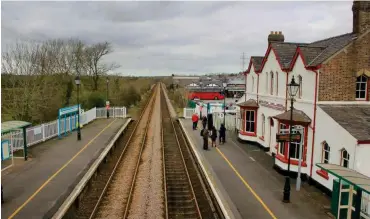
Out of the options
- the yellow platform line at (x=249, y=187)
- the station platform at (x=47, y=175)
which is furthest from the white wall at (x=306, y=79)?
the station platform at (x=47, y=175)

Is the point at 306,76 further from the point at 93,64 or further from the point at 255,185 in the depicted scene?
the point at 93,64

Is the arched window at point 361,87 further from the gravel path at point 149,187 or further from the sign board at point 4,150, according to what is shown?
the sign board at point 4,150

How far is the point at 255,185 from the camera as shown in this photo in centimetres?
1430

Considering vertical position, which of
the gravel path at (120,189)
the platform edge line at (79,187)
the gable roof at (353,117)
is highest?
the gable roof at (353,117)

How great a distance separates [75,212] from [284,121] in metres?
9.77

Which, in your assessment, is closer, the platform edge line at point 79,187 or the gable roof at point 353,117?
the platform edge line at point 79,187

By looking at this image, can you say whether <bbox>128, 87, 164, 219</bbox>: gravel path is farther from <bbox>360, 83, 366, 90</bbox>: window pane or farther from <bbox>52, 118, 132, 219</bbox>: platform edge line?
<bbox>360, 83, 366, 90</bbox>: window pane

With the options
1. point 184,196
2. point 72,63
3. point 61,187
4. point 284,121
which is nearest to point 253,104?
point 284,121

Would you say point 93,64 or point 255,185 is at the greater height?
point 93,64

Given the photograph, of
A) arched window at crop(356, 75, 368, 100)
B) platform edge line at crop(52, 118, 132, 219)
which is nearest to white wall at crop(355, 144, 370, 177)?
arched window at crop(356, 75, 368, 100)

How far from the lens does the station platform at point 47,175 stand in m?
11.4

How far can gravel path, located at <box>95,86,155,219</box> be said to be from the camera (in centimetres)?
1198

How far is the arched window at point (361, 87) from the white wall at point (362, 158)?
3.89 m

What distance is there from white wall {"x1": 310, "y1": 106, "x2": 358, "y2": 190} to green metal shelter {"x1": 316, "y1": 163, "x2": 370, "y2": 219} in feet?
5.21
